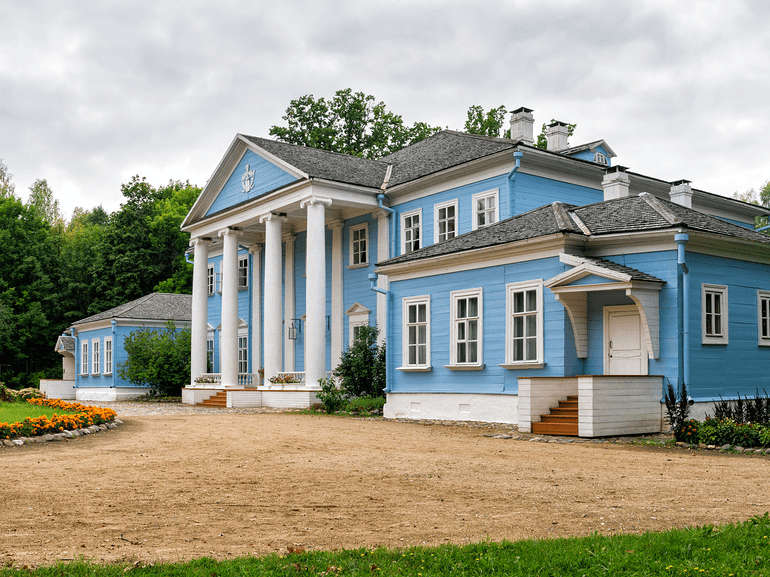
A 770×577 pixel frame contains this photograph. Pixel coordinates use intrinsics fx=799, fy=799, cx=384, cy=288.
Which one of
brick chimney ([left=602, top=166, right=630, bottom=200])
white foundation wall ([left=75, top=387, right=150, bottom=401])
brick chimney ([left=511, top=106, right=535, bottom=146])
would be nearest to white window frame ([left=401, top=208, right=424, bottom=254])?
brick chimney ([left=511, top=106, right=535, bottom=146])

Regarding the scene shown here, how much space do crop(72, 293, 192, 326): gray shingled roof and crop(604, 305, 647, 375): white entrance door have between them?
2726cm

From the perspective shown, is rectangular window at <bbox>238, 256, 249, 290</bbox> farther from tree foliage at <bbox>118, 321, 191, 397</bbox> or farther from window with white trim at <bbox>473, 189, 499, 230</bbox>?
window with white trim at <bbox>473, 189, 499, 230</bbox>

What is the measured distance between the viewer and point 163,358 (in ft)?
114

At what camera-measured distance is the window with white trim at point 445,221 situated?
81.2 feet

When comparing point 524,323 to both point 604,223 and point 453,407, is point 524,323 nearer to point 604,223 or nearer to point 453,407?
point 604,223

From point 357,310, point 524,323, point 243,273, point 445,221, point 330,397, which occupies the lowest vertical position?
point 330,397

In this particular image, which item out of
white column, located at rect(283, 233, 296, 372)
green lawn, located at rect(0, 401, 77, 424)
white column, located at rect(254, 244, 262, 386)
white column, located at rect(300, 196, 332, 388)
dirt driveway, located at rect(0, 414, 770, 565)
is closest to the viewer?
dirt driveway, located at rect(0, 414, 770, 565)

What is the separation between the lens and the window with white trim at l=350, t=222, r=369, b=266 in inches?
1096

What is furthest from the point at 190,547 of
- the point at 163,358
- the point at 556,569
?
the point at 163,358

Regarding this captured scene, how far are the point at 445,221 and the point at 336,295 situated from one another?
18.4ft

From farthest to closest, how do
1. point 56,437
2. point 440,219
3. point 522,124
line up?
1. point 522,124
2. point 440,219
3. point 56,437

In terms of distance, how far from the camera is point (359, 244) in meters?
28.1

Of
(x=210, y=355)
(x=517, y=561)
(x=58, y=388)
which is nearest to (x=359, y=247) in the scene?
(x=210, y=355)

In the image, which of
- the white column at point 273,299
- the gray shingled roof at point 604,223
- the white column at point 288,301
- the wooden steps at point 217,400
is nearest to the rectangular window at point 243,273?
the white column at point 288,301
